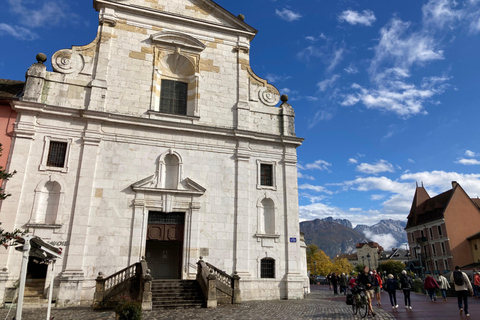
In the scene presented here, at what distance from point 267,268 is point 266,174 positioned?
5.56m

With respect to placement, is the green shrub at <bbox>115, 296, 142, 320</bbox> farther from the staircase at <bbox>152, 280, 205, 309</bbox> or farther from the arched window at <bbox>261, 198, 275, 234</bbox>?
the arched window at <bbox>261, 198, 275, 234</bbox>

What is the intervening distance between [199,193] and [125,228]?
4281 mm

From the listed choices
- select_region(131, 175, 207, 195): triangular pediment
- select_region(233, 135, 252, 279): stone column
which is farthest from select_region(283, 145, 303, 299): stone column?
select_region(131, 175, 207, 195): triangular pediment

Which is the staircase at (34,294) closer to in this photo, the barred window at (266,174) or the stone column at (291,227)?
the stone column at (291,227)

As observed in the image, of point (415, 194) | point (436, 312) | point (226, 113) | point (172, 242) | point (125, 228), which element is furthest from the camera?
point (415, 194)

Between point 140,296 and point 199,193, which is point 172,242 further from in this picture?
point 140,296

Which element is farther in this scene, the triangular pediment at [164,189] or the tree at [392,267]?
the tree at [392,267]

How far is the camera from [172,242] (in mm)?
20312

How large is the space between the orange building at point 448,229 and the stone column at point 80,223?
4410 cm

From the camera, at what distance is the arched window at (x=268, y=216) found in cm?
2042

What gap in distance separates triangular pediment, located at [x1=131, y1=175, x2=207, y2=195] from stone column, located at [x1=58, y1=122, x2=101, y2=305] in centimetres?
238

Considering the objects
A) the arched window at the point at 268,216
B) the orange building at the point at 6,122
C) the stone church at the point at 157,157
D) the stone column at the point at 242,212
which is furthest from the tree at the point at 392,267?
the orange building at the point at 6,122

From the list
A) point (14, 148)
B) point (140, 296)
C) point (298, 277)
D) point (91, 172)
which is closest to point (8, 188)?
point (14, 148)

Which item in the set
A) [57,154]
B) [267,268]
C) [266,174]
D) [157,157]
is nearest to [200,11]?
[157,157]
